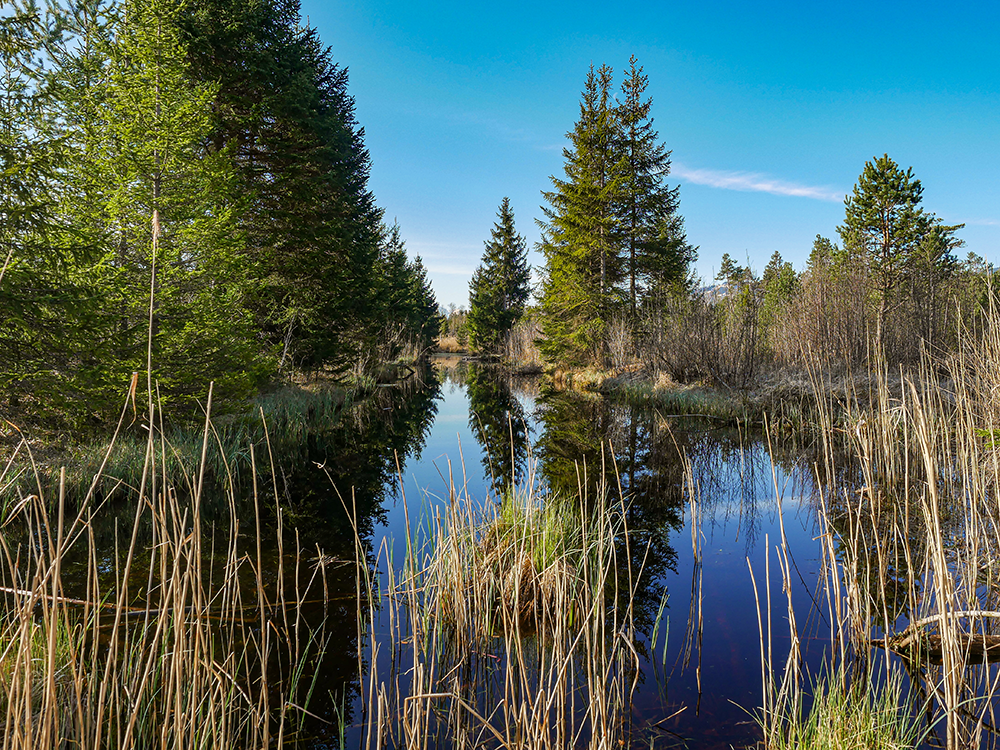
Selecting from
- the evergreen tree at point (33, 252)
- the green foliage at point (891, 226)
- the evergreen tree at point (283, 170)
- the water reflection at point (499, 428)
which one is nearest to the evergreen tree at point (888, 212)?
the green foliage at point (891, 226)

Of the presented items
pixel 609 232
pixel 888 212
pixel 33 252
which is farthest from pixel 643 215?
pixel 33 252

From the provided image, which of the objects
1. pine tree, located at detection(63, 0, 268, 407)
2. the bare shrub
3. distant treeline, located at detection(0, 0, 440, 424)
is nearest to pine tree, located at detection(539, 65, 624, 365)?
the bare shrub

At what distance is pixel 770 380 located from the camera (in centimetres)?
1173

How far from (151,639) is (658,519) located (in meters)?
4.24

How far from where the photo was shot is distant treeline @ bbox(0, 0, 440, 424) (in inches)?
186

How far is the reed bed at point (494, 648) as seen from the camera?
2008mm

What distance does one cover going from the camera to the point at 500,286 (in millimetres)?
37031

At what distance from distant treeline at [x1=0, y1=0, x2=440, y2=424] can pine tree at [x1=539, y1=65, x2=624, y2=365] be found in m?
9.11

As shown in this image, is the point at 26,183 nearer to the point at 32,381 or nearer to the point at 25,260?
the point at 25,260

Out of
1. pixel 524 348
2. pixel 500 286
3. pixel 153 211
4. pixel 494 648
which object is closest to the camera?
pixel 494 648

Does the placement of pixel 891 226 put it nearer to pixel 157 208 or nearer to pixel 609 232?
pixel 609 232

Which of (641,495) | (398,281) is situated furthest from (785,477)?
(398,281)

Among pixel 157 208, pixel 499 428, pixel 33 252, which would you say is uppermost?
pixel 157 208

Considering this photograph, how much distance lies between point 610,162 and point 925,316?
35.1 ft
